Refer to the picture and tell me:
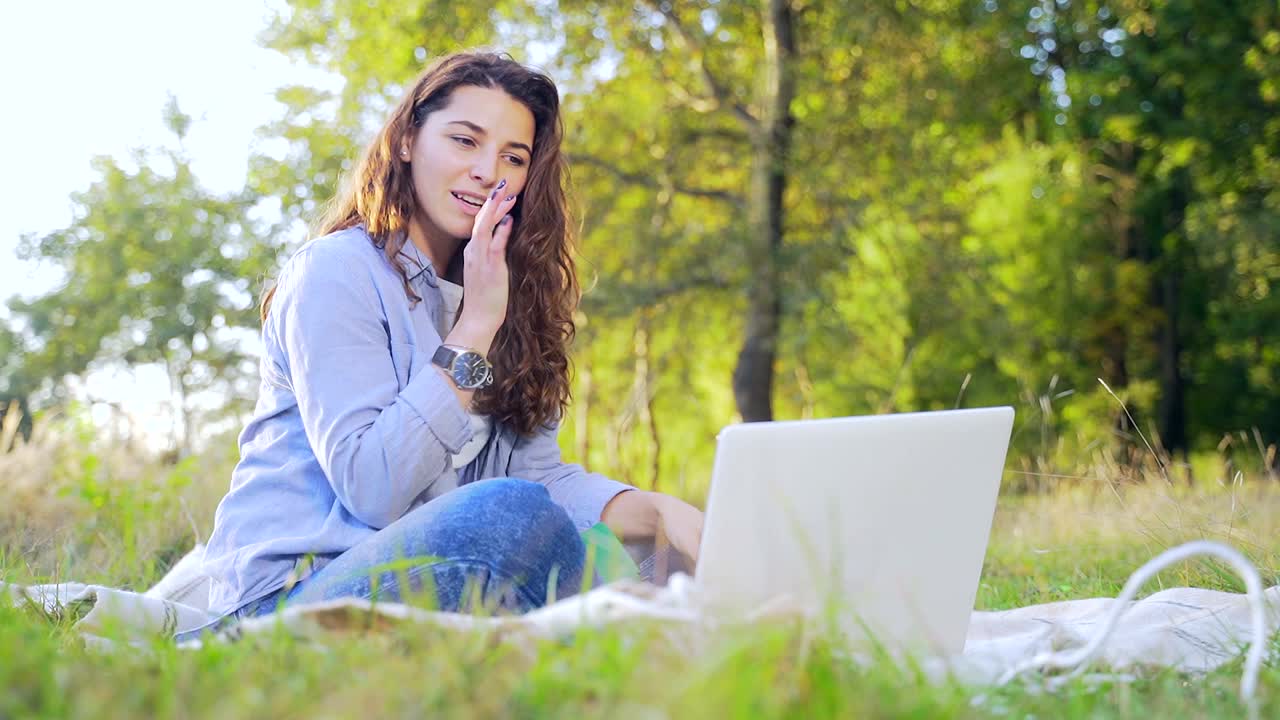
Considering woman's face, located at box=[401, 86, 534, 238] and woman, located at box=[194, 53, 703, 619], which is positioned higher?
woman's face, located at box=[401, 86, 534, 238]

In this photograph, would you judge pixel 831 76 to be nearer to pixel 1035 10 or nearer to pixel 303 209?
pixel 1035 10

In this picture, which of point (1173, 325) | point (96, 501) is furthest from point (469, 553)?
point (1173, 325)

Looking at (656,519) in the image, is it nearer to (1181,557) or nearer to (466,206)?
(466,206)

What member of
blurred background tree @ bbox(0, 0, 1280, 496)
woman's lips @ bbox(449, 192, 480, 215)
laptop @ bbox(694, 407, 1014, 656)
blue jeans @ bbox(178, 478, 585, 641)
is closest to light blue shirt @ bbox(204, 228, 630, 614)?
blue jeans @ bbox(178, 478, 585, 641)

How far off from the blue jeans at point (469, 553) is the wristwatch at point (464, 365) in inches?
10.0

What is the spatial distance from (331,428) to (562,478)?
0.74 meters

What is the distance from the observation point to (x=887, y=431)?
1.58 meters

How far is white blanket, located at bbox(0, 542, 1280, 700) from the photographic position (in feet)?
4.43

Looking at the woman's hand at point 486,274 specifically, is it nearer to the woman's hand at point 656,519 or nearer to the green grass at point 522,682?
the woman's hand at point 656,519

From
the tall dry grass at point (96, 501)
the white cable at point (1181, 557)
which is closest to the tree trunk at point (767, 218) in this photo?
the tall dry grass at point (96, 501)

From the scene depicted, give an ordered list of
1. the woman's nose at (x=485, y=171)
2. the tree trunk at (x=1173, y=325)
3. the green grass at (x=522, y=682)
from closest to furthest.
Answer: the green grass at (x=522, y=682), the woman's nose at (x=485, y=171), the tree trunk at (x=1173, y=325)

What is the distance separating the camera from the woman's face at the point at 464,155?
247cm

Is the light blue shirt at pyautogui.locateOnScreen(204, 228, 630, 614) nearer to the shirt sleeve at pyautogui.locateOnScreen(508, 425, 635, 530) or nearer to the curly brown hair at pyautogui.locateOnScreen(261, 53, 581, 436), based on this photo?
the curly brown hair at pyautogui.locateOnScreen(261, 53, 581, 436)

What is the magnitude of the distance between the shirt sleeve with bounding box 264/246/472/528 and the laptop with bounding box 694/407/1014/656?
730 mm
